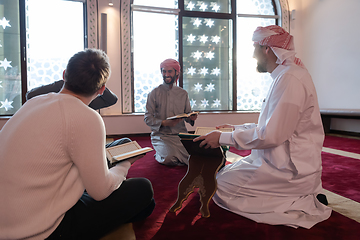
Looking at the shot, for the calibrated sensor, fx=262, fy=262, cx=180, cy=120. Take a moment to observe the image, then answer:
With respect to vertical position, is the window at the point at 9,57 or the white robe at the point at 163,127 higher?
the window at the point at 9,57

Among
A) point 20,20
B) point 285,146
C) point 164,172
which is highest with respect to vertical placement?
point 20,20

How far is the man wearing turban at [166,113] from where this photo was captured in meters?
3.15

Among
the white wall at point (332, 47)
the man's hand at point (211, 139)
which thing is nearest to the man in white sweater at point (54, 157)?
the man's hand at point (211, 139)

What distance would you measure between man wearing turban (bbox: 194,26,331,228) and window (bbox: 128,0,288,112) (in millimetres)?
4343

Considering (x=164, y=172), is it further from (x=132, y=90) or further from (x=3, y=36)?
(x=3, y=36)

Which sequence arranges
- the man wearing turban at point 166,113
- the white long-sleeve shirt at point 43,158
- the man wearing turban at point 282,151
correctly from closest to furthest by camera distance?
the white long-sleeve shirt at point 43,158
the man wearing turban at point 282,151
the man wearing turban at point 166,113

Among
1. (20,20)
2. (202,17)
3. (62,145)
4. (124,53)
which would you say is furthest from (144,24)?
(62,145)

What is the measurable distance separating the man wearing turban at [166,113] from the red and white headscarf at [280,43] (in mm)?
1524

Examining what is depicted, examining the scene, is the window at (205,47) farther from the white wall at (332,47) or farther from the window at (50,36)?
the window at (50,36)

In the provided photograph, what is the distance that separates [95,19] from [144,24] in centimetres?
104

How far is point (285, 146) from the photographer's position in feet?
5.30

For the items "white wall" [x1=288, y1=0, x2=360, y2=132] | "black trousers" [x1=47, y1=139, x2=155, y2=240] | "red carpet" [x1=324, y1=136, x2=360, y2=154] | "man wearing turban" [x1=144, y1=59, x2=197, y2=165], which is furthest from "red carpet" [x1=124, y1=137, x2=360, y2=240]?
"white wall" [x1=288, y1=0, x2=360, y2=132]

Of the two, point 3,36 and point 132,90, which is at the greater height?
point 3,36

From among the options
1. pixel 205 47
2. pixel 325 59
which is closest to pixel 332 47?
pixel 325 59
